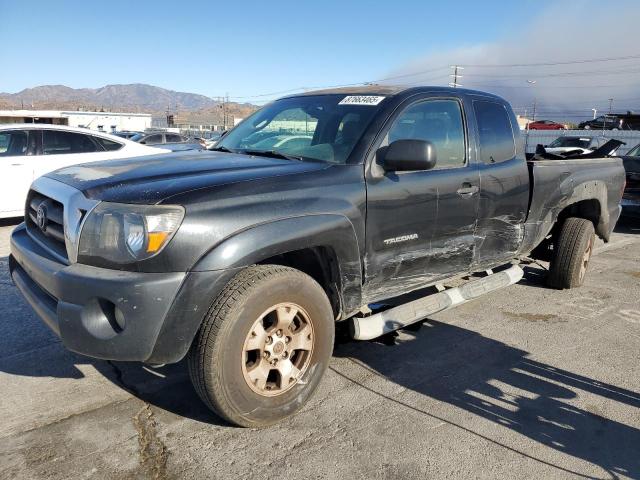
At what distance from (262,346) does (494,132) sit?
275 cm

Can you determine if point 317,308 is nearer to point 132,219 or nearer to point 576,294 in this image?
point 132,219

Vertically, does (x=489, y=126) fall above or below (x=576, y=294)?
above

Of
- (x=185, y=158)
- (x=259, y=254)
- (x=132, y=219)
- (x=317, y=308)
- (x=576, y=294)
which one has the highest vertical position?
(x=185, y=158)

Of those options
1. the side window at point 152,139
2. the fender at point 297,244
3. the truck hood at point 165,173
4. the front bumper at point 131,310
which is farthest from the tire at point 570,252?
the side window at point 152,139

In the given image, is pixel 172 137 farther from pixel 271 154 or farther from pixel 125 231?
pixel 125 231

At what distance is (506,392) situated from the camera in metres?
3.51

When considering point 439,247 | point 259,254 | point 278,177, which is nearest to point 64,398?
point 259,254

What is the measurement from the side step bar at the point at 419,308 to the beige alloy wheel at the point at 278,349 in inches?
19.0

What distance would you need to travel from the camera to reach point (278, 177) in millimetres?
3018

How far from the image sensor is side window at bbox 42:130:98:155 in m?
8.51

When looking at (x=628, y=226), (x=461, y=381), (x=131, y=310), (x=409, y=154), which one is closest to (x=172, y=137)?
(x=628, y=226)

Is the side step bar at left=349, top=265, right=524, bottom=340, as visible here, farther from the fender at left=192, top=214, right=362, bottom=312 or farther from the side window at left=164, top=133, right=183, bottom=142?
the side window at left=164, top=133, right=183, bottom=142

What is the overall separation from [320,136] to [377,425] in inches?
74.5

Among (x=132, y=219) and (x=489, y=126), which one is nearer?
(x=132, y=219)
